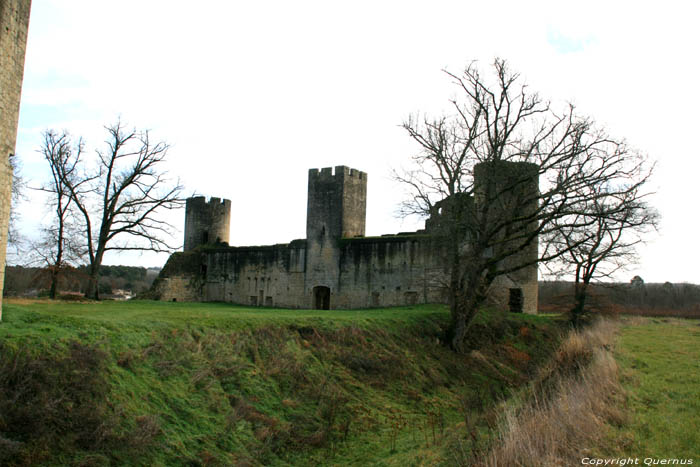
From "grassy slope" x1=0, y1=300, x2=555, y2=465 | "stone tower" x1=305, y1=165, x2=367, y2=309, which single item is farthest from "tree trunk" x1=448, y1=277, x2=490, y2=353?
"stone tower" x1=305, y1=165, x2=367, y2=309

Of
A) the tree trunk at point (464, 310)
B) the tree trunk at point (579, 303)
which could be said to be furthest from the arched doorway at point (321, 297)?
the tree trunk at point (579, 303)

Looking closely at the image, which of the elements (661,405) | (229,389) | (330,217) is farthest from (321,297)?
(661,405)

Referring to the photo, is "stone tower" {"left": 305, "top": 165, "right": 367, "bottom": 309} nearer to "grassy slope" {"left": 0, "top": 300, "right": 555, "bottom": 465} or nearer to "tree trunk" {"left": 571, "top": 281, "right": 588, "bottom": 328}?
"grassy slope" {"left": 0, "top": 300, "right": 555, "bottom": 465}

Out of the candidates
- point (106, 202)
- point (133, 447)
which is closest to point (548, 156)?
point (133, 447)

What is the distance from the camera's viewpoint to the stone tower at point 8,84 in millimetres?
10422

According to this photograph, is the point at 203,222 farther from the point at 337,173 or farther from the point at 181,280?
the point at 337,173

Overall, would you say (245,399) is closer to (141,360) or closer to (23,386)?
(141,360)

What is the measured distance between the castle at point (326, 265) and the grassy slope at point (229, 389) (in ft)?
25.7

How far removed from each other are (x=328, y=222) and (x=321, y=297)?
4.34 m

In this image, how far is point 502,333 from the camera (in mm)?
21828

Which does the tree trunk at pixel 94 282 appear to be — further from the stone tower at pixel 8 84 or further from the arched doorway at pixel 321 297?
the stone tower at pixel 8 84

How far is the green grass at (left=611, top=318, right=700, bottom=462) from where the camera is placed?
6.27 meters

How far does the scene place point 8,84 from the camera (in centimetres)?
1055

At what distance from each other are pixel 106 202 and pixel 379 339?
1734 centimetres
